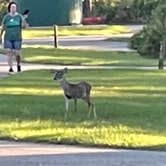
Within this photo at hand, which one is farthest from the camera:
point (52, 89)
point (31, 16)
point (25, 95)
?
point (31, 16)

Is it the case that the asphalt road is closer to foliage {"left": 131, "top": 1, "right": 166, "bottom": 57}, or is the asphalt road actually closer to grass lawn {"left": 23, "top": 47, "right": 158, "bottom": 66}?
foliage {"left": 131, "top": 1, "right": 166, "bottom": 57}

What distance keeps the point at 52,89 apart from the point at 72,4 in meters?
47.1

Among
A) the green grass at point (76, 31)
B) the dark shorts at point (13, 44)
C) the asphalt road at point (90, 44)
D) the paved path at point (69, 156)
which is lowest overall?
the green grass at point (76, 31)

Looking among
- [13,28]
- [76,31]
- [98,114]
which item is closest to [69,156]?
[98,114]

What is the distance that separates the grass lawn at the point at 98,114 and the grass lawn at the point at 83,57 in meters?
7.74

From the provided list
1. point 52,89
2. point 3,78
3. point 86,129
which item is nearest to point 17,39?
point 3,78

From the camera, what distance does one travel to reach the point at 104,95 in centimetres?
1694

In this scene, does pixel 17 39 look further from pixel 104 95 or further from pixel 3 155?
pixel 3 155

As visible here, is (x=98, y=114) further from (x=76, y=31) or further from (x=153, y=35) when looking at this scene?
(x=76, y=31)

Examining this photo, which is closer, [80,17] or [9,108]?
[9,108]

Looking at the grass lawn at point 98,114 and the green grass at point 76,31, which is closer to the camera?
the grass lawn at point 98,114

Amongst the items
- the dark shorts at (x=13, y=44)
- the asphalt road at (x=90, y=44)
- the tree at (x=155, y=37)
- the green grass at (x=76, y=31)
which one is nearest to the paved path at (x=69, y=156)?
the dark shorts at (x=13, y=44)

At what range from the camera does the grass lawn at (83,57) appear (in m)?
28.8

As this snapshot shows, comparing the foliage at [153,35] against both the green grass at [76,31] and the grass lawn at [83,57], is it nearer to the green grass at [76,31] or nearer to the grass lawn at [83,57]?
the grass lawn at [83,57]
